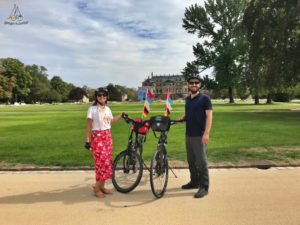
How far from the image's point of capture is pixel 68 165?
27.3 ft

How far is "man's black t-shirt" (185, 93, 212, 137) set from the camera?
19.4 feet

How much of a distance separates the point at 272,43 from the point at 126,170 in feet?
84.2

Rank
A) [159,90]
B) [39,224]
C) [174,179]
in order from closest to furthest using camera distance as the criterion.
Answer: [39,224], [174,179], [159,90]

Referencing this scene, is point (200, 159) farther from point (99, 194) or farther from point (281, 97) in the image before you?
point (281, 97)

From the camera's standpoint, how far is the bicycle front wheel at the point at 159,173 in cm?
564

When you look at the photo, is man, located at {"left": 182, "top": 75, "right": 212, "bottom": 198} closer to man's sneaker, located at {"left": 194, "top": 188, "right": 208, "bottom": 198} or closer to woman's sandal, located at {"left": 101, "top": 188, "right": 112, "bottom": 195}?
man's sneaker, located at {"left": 194, "top": 188, "right": 208, "bottom": 198}

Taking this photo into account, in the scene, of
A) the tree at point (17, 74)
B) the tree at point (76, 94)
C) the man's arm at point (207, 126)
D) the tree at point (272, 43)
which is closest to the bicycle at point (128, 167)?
the man's arm at point (207, 126)

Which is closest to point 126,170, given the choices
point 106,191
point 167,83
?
point 106,191

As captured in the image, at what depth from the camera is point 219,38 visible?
2717 inches

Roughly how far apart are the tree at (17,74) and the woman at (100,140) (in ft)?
370

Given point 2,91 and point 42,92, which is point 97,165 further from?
point 42,92

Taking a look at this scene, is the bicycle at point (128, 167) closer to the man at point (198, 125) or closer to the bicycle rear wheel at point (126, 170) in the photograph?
the bicycle rear wheel at point (126, 170)

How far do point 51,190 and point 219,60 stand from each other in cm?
6444

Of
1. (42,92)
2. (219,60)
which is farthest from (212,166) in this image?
(42,92)
